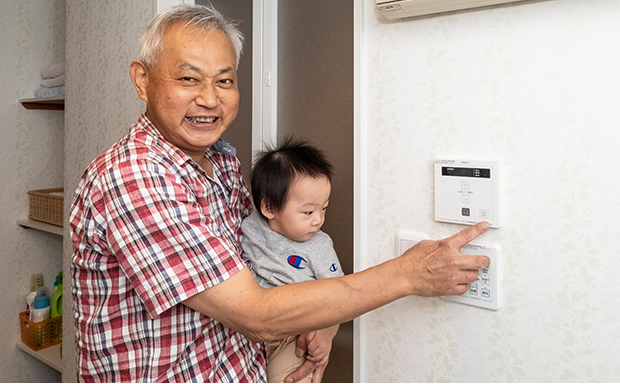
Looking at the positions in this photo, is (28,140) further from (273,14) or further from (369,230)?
(369,230)

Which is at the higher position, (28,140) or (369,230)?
(28,140)

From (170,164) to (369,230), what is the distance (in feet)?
1.63

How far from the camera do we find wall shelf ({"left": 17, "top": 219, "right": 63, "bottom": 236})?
207 centimetres

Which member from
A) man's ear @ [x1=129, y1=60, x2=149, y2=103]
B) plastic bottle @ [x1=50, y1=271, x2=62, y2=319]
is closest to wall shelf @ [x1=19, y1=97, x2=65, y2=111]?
plastic bottle @ [x1=50, y1=271, x2=62, y2=319]

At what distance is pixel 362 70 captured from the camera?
1045 millimetres

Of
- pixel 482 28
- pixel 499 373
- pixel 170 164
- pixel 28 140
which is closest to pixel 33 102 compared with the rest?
pixel 28 140

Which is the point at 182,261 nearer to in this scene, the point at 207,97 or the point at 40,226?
the point at 207,97

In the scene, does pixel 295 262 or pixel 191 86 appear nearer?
pixel 191 86

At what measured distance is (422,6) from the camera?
0.88m

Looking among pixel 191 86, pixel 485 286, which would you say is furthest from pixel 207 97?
pixel 485 286

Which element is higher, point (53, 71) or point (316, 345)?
point (53, 71)

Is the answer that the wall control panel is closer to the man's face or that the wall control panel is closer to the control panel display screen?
the control panel display screen

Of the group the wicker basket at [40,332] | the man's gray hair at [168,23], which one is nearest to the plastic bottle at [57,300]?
the wicker basket at [40,332]

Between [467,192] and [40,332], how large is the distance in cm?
223
